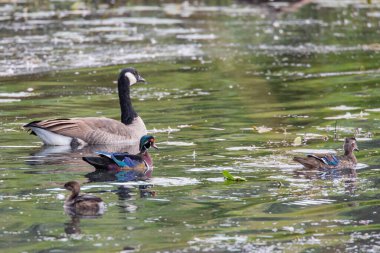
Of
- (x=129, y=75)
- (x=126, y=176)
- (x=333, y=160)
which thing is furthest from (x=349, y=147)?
(x=129, y=75)

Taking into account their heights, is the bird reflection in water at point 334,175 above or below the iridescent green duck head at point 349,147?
below

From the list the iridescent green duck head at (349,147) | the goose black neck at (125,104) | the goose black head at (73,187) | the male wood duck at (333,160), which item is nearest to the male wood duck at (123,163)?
the male wood duck at (333,160)

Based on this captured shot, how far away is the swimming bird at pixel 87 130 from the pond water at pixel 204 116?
0.31 meters

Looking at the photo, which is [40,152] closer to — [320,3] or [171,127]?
[171,127]

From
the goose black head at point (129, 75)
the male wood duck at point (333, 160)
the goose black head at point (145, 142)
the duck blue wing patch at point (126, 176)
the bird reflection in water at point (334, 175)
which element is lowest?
the bird reflection in water at point (334, 175)

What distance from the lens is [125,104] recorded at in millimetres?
20000

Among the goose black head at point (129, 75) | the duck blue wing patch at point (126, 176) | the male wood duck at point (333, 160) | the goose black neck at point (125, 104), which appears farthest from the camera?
the goose black head at point (129, 75)

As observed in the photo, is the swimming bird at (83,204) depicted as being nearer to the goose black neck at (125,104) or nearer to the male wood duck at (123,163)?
the male wood duck at (123,163)

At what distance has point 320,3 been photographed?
1699 inches

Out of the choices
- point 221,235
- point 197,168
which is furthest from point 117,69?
point 221,235

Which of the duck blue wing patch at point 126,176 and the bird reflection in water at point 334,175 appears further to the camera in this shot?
the duck blue wing patch at point 126,176

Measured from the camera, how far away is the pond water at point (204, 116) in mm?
12125

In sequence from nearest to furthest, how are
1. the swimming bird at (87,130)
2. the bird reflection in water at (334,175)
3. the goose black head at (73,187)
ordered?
the goose black head at (73,187) < the bird reflection in water at (334,175) < the swimming bird at (87,130)

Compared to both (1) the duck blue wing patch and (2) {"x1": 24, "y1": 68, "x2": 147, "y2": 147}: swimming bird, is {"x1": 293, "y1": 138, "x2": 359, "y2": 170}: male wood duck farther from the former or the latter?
(2) {"x1": 24, "y1": 68, "x2": 147, "y2": 147}: swimming bird
